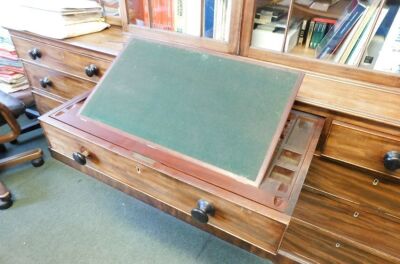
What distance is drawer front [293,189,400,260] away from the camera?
32.9 inches

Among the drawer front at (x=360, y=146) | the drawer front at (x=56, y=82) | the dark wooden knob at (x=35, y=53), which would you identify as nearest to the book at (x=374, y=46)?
the drawer front at (x=360, y=146)

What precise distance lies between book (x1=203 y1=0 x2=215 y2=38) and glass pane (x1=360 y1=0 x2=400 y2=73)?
497 millimetres

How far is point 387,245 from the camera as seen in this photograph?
87cm

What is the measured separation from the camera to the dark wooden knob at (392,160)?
65 centimetres

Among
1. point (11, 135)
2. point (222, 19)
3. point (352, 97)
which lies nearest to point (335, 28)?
point (352, 97)

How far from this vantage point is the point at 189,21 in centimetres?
98

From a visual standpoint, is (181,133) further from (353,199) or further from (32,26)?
(32,26)

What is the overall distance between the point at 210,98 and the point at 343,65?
1.36ft

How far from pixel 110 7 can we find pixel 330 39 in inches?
40.2

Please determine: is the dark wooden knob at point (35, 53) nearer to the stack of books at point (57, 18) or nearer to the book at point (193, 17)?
the stack of books at point (57, 18)

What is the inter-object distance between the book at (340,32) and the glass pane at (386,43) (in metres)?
0.06

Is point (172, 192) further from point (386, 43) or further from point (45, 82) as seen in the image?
point (45, 82)

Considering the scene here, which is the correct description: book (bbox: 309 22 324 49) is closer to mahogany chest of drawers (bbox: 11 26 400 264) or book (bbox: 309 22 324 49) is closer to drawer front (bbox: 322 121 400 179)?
mahogany chest of drawers (bbox: 11 26 400 264)

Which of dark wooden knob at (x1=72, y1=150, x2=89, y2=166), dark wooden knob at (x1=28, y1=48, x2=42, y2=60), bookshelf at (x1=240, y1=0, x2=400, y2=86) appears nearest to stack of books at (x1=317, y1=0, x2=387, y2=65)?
bookshelf at (x1=240, y1=0, x2=400, y2=86)
